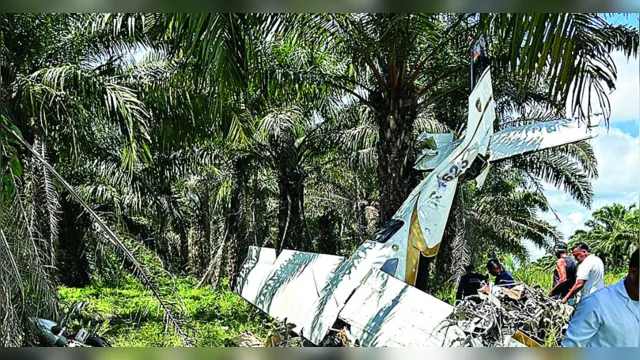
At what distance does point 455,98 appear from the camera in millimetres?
5523

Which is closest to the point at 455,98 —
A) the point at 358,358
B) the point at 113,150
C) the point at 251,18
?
the point at 251,18

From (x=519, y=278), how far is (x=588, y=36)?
2.14m

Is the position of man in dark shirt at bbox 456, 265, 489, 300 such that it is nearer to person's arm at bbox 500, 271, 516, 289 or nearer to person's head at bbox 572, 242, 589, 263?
person's arm at bbox 500, 271, 516, 289

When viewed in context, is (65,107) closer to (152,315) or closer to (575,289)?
(152,315)

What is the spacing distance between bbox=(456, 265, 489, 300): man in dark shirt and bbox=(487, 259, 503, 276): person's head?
7cm

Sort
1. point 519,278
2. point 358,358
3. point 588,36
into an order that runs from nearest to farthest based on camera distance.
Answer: point 588,36
point 358,358
point 519,278

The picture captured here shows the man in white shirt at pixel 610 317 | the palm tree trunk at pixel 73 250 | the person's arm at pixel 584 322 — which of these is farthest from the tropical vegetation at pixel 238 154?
the person's arm at pixel 584 322

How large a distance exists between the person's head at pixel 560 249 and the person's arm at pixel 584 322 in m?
0.41

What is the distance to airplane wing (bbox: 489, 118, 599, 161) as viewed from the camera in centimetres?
520

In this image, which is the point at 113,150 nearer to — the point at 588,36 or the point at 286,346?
the point at 286,346

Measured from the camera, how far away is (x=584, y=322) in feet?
16.5

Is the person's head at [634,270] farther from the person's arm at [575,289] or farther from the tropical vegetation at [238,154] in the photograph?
the person's arm at [575,289]

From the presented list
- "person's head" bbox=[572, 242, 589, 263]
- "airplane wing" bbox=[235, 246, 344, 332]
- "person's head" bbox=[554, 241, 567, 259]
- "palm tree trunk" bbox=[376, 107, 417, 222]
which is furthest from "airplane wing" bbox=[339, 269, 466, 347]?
"person's head" bbox=[572, 242, 589, 263]

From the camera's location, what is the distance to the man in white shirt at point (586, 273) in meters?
5.07
